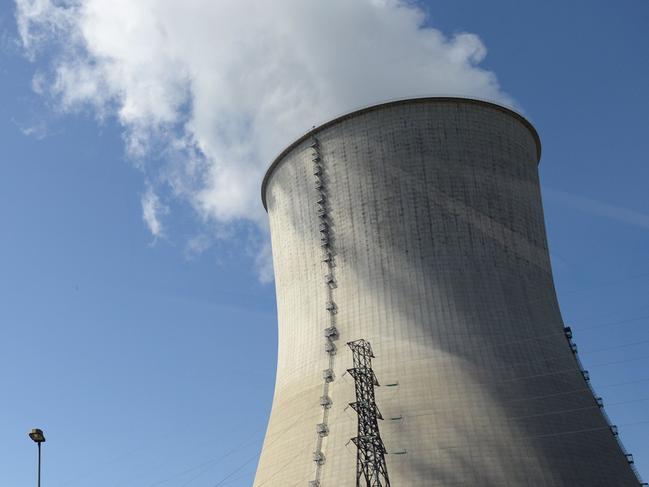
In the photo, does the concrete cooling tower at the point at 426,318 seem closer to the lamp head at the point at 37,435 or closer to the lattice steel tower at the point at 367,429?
the lattice steel tower at the point at 367,429

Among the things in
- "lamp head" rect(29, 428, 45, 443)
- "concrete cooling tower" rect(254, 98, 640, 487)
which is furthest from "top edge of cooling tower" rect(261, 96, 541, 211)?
"lamp head" rect(29, 428, 45, 443)

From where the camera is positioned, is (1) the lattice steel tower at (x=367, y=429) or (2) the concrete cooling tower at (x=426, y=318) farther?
(2) the concrete cooling tower at (x=426, y=318)

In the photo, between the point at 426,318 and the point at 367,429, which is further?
the point at 426,318

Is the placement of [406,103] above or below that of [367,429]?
above

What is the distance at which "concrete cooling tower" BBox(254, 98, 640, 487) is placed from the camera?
22.3m

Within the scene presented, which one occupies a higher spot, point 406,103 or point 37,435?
point 406,103

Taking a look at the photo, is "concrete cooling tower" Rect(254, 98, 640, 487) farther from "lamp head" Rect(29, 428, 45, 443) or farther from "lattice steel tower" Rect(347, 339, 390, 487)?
"lamp head" Rect(29, 428, 45, 443)

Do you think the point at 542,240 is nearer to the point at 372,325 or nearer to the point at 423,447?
the point at 372,325

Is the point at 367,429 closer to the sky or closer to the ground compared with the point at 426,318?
closer to the ground

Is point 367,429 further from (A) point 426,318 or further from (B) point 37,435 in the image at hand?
(B) point 37,435

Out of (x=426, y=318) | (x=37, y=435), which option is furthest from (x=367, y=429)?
(x=37, y=435)

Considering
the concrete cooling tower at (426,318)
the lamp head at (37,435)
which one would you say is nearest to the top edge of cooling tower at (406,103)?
the concrete cooling tower at (426,318)

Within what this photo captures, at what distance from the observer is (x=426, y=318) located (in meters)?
24.4

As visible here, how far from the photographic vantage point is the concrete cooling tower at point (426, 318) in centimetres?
2234
